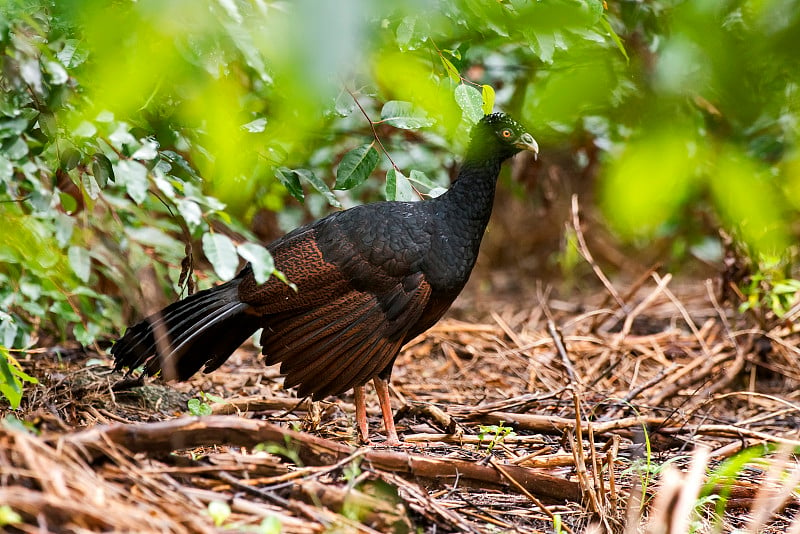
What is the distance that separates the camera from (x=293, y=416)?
3.84m

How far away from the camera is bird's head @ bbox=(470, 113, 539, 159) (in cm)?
381

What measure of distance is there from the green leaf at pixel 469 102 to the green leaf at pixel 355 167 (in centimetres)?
72

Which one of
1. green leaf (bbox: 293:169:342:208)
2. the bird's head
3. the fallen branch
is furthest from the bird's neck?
the fallen branch

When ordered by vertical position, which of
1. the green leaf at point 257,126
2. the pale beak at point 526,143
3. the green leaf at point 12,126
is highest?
the green leaf at point 12,126

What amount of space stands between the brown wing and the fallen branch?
2.56 ft

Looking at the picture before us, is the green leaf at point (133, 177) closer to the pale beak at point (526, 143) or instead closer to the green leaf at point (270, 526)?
the green leaf at point (270, 526)

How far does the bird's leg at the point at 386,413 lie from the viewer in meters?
3.52

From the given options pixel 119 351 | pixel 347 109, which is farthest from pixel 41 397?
pixel 347 109

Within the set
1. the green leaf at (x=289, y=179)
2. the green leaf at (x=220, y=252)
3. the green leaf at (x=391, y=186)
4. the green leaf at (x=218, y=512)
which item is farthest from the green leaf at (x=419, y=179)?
the green leaf at (x=218, y=512)

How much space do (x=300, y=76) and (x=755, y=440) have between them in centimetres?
337

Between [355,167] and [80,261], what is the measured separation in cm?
164

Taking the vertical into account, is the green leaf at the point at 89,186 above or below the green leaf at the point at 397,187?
above

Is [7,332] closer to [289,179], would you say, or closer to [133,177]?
[289,179]

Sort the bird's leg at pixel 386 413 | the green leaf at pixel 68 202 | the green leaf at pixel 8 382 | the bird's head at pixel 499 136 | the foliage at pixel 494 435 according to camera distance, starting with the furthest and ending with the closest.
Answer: the green leaf at pixel 68 202 < the bird's head at pixel 499 136 < the bird's leg at pixel 386 413 < the foliage at pixel 494 435 < the green leaf at pixel 8 382
